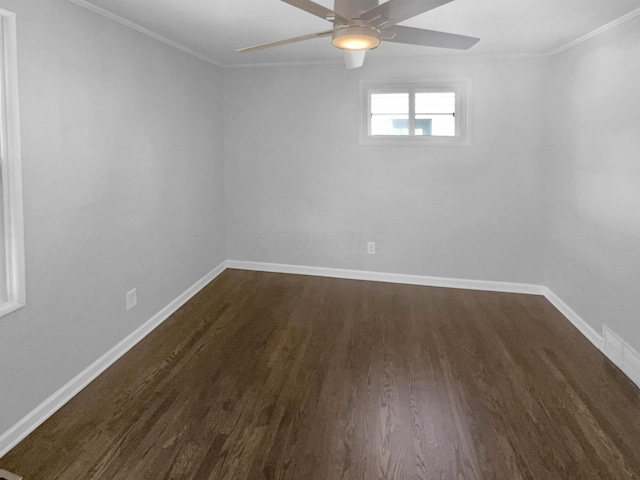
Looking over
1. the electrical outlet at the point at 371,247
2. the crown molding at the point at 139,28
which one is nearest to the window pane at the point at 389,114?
the electrical outlet at the point at 371,247

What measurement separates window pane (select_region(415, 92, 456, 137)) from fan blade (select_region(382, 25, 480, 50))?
6.70ft

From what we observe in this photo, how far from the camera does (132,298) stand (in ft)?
10.1

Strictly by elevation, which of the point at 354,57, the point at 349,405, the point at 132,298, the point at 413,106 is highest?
the point at 413,106

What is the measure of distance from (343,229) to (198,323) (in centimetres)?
183

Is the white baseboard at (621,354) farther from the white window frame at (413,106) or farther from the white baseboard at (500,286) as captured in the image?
the white window frame at (413,106)

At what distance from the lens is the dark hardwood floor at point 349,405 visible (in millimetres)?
1919

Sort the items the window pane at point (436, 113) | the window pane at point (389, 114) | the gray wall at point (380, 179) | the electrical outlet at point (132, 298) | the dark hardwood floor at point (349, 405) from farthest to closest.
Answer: the window pane at point (389, 114), the window pane at point (436, 113), the gray wall at point (380, 179), the electrical outlet at point (132, 298), the dark hardwood floor at point (349, 405)

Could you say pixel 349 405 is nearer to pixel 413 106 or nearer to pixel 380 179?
pixel 380 179

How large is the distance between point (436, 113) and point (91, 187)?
311 centimetres

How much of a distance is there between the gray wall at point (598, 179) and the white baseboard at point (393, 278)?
0.37 meters

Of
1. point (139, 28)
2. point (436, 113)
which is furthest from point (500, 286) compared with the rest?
point (139, 28)

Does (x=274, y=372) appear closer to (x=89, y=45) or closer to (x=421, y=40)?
(x=421, y=40)

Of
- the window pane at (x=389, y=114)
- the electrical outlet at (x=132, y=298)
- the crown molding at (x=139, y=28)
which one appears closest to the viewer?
the crown molding at (x=139, y=28)

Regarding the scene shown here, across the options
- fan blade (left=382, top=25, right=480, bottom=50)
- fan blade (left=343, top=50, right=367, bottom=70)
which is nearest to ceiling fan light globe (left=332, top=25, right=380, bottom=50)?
fan blade (left=382, top=25, right=480, bottom=50)
